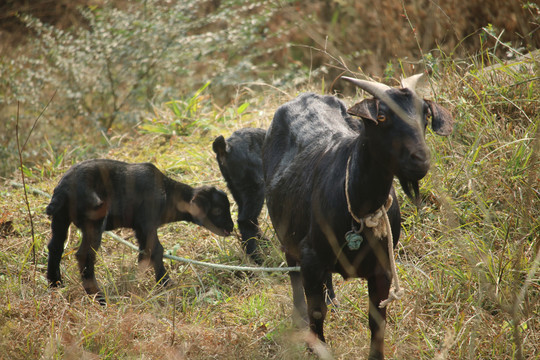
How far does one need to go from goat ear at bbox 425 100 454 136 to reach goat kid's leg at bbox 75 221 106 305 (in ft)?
10.1

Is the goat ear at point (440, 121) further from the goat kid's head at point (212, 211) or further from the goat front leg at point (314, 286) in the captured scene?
the goat kid's head at point (212, 211)

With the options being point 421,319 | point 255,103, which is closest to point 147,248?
point 421,319

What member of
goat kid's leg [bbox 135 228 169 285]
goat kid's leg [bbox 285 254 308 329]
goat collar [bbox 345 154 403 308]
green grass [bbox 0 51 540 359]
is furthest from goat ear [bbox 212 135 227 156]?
goat collar [bbox 345 154 403 308]

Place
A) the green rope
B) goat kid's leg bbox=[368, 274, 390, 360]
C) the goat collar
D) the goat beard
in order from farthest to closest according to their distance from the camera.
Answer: the green rope < goat kid's leg bbox=[368, 274, 390, 360] < the goat collar < the goat beard

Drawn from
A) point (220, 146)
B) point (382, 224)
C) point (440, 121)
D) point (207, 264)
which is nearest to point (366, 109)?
point (440, 121)

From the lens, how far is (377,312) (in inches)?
131

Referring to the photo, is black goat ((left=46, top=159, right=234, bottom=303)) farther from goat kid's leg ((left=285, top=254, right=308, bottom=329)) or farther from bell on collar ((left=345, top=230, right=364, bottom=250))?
bell on collar ((left=345, top=230, right=364, bottom=250))

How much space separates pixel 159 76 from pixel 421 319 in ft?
25.2

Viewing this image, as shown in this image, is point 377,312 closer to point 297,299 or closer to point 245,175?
point 297,299

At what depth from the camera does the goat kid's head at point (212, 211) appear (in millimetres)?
5738

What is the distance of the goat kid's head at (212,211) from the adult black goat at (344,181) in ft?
4.73

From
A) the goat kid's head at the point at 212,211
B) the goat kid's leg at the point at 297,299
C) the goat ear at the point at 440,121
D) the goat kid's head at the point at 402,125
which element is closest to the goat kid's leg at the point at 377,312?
the goat kid's head at the point at 402,125

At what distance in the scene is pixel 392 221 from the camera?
3.34 meters

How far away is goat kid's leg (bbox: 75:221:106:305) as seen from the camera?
476 cm
